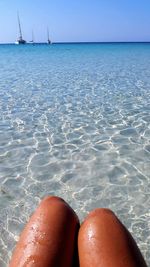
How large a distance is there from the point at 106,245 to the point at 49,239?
384 millimetres

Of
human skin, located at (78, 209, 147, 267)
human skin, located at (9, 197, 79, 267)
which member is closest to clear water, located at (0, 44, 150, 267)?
human skin, located at (9, 197, 79, 267)

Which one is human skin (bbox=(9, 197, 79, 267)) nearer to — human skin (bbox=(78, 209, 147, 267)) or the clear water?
human skin (bbox=(78, 209, 147, 267))

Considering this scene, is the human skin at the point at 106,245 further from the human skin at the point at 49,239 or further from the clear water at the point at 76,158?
the clear water at the point at 76,158

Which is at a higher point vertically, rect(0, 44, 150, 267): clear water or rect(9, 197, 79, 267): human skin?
rect(9, 197, 79, 267): human skin

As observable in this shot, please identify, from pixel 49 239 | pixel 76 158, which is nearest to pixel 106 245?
pixel 49 239

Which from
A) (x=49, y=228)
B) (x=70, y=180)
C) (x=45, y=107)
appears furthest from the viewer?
(x=45, y=107)

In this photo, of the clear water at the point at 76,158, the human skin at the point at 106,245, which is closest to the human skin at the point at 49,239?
the human skin at the point at 106,245

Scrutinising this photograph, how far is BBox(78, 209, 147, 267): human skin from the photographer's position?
1.95 metres

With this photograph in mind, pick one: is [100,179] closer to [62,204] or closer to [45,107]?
[62,204]

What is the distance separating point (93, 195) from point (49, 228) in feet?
8.69

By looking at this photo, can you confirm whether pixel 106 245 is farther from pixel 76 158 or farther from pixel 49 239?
pixel 76 158

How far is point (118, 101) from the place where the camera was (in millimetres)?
10750

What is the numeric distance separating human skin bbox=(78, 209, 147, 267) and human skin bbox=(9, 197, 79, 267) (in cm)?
9

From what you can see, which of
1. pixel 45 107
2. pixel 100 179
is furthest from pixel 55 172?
pixel 45 107
